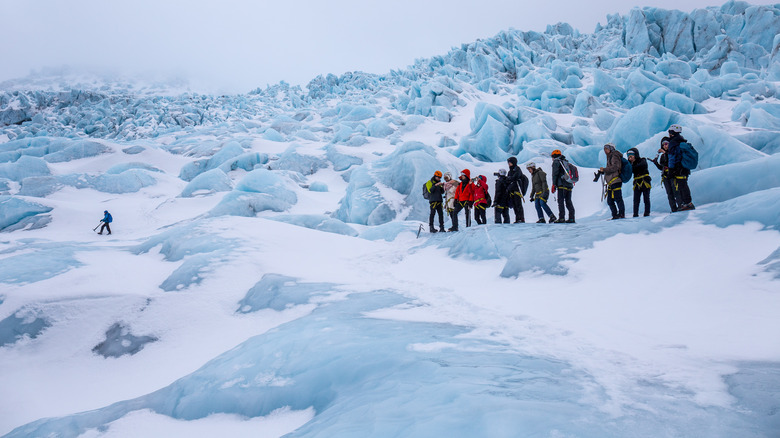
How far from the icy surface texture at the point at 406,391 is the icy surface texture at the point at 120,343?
209 centimetres

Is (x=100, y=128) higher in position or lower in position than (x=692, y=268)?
higher

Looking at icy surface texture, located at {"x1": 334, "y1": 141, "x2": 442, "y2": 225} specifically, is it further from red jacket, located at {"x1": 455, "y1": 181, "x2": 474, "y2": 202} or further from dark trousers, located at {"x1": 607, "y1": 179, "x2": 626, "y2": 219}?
dark trousers, located at {"x1": 607, "y1": 179, "x2": 626, "y2": 219}

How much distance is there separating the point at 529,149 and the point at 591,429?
2382cm

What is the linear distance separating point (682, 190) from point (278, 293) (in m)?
7.91

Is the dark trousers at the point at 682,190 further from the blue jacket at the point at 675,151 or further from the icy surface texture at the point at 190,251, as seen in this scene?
the icy surface texture at the point at 190,251

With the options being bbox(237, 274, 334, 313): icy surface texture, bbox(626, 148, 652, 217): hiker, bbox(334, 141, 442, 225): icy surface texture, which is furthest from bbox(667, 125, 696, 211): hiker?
bbox(334, 141, 442, 225): icy surface texture

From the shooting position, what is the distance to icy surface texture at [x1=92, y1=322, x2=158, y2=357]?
612 cm

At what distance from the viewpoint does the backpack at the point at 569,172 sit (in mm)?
8602

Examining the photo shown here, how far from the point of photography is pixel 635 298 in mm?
5004

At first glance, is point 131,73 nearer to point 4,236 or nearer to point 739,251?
point 4,236

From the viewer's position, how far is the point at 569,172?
28.5 feet

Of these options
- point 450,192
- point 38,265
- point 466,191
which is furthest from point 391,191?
point 38,265

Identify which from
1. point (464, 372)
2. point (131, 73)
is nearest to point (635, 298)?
point (464, 372)

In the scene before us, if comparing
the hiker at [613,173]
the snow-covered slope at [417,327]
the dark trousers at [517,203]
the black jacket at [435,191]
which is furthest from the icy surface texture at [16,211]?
the hiker at [613,173]
